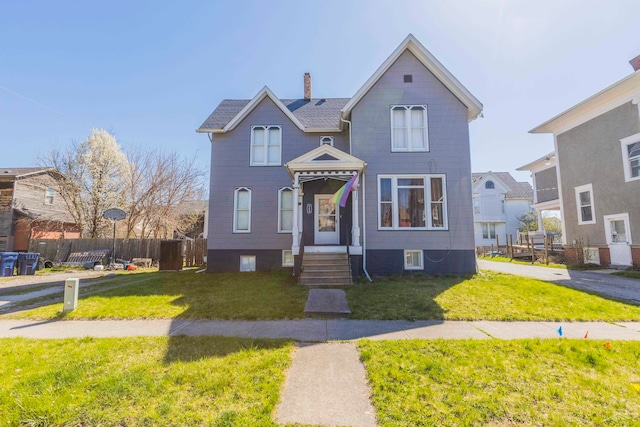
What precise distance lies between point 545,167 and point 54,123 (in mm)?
36609

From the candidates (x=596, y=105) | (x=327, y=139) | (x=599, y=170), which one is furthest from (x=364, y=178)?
(x=596, y=105)

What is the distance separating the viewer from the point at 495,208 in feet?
103

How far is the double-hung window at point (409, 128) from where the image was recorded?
468 inches

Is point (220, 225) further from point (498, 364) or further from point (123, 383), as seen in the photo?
point (498, 364)

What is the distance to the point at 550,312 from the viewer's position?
6.33 m

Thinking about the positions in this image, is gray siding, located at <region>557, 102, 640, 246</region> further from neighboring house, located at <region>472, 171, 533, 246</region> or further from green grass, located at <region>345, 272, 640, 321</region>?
neighboring house, located at <region>472, 171, 533, 246</region>

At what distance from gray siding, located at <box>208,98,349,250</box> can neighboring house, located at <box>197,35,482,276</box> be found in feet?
0.15

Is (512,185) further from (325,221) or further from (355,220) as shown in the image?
(355,220)

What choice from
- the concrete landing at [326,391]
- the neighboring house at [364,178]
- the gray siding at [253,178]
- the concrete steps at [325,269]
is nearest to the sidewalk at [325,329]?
the concrete landing at [326,391]

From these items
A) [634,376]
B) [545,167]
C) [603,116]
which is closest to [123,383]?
[634,376]

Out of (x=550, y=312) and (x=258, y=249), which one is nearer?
(x=550, y=312)

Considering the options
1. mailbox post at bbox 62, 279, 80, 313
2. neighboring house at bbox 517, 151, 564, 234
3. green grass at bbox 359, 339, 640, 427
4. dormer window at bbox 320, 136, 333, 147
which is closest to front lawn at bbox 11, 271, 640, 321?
mailbox post at bbox 62, 279, 80, 313

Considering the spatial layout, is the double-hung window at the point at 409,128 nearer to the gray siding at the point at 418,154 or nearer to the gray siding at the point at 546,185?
the gray siding at the point at 418,154

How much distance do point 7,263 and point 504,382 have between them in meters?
20.0
